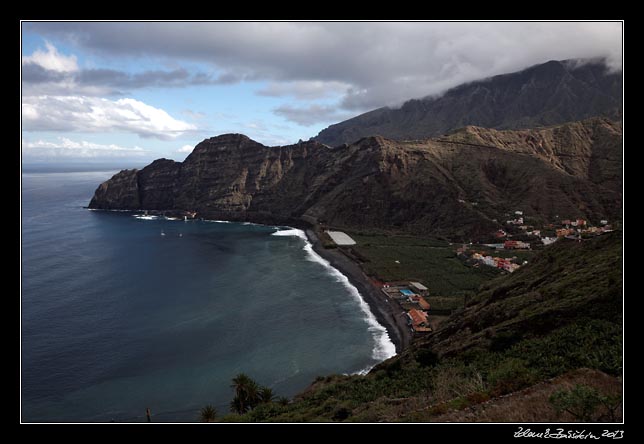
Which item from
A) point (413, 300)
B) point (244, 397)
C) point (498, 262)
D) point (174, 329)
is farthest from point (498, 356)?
point (498, 262)

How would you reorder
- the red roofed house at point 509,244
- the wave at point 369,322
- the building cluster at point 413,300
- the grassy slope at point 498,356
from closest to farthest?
1. the grassy slope at point 498,356
2. the wave at point 369,322
3. the building cluster at point 413,300
4. the red roofed house at point 509,244

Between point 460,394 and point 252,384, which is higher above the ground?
point 460,394

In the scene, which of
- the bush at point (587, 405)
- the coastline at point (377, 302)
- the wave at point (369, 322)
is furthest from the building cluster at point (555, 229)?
the bush at point (587, 405)

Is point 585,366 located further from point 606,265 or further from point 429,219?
point 429,219

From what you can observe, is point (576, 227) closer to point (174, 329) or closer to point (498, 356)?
point (498, 356)

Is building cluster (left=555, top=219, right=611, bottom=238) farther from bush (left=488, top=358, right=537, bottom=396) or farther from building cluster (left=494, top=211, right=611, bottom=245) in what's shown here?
bush (left=488, top=358, right=537, bottom=396)

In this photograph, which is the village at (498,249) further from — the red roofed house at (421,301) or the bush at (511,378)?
the bush at (511,378)

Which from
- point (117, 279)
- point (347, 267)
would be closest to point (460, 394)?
point (347, 267)
